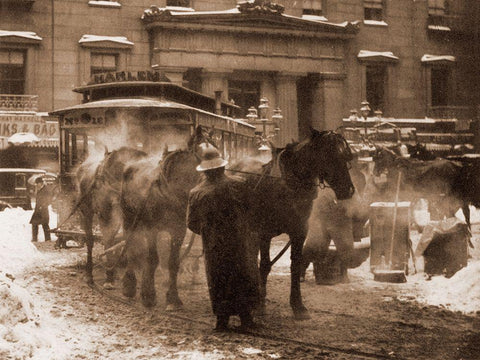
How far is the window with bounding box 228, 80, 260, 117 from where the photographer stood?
26469mm

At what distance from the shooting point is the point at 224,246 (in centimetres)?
640

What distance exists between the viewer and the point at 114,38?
2498 centimetres

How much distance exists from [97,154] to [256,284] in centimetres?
660

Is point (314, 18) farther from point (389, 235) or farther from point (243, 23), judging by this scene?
point (389, 235)

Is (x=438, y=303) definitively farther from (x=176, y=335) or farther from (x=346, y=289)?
(x=176, y=335)

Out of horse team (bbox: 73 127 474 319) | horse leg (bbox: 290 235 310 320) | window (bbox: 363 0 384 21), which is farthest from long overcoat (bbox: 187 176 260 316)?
window (bbox: 363 0 384 21)

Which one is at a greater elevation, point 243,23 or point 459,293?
point 243,23

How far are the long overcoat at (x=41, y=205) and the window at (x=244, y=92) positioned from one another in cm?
1261

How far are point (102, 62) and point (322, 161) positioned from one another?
1974cm

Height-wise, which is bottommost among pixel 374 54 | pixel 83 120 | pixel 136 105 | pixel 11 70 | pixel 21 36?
pixel 83 120

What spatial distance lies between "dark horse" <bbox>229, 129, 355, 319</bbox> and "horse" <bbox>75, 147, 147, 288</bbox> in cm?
251

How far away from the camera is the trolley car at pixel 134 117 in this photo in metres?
11.8

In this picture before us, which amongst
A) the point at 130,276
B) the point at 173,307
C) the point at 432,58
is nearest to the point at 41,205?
the point at 130,276

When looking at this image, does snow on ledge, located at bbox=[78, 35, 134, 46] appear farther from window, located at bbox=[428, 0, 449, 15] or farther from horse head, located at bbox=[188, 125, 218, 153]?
horse head, located at bbox=[188, 125, 218, 153]
